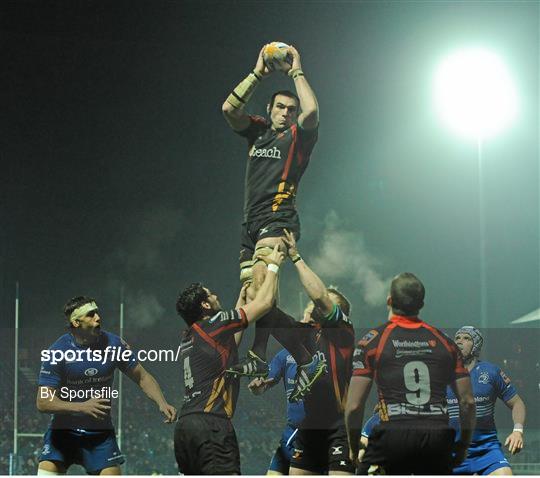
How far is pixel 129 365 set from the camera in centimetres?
841

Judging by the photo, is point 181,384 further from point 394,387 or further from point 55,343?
point 394,387

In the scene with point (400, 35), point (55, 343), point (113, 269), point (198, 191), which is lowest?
point (55, 343)

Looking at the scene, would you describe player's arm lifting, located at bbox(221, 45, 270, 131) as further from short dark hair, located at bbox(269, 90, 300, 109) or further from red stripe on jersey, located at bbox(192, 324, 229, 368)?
red stripe on jersey, located at bbox(192, 324, 229, 368)

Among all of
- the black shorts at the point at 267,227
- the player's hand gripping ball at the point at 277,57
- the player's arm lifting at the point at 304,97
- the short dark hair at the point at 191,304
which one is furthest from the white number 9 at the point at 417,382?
the player's hand gripping ball at the point at 277,57

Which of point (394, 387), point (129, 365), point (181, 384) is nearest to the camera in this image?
point (394, 387)

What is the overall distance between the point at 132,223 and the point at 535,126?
3735 millimetres

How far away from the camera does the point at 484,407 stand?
29.0ft

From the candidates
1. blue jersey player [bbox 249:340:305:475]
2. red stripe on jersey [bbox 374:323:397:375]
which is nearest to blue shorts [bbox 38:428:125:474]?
blue jersey player [bbox 249:340:305:475]

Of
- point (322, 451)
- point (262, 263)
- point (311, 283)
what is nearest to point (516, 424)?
point (322, 451)

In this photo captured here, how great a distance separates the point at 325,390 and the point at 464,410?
162 centimetres

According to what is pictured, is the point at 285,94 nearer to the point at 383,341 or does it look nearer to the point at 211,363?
the point at 211,363

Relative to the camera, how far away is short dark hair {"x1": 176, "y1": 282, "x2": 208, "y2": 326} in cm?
739

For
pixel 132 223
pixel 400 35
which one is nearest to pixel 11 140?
pixel 132 223

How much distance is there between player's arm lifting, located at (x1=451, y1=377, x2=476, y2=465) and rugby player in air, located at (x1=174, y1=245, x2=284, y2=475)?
1.49 m
